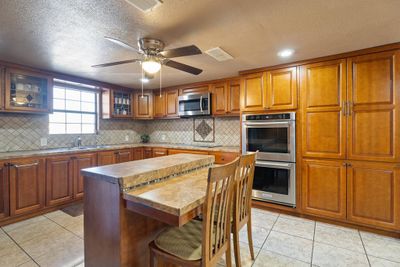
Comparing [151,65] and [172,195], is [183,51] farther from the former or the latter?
[172,195]

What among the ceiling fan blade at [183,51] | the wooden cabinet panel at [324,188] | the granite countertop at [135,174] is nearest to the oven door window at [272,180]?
the wooden cabinet panel at [324,188]

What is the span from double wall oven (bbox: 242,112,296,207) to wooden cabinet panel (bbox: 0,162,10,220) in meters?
3.37

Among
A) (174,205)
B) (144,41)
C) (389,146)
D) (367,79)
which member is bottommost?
(174,205)

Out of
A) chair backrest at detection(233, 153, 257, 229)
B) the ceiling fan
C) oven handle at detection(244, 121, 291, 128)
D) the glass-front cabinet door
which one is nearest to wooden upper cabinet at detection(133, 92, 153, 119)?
the glass-front cabinet door

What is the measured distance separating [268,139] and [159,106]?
2731 millimetres

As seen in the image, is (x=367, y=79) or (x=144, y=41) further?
(x=367, y=79)

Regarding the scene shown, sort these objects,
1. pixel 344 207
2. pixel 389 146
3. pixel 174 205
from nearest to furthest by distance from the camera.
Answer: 1. pixel 174 205
2. pixel 389 146
3. pixel 344 207

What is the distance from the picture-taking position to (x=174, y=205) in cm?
114

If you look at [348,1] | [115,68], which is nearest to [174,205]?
[348,1]

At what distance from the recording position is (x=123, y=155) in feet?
13.3

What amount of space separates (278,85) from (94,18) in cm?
248

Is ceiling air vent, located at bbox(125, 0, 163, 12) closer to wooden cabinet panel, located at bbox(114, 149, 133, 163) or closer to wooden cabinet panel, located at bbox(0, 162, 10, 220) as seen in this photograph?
wooden cabinet panel, located at bbox(0, 162, 10, 220)

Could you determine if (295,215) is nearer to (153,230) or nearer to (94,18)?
(153,230)

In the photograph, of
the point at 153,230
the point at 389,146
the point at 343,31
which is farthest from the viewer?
the point at 389,146
